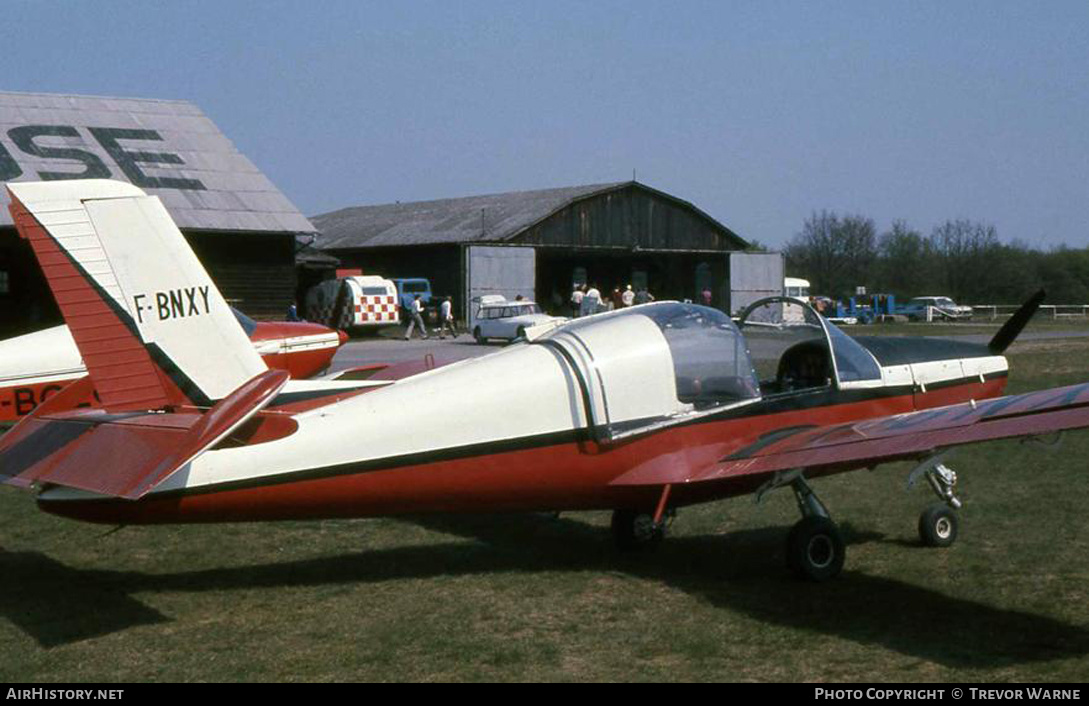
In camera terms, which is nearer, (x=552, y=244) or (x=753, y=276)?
(x=552, y=244)

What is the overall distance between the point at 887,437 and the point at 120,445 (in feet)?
14.2

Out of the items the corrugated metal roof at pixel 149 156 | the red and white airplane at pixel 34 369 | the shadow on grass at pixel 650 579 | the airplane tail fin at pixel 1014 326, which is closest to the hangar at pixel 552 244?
the corrugated metal roof at pixel 149 156

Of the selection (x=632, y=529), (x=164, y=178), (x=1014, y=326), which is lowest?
(x=632, y=529)

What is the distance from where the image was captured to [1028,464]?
11.6 meters

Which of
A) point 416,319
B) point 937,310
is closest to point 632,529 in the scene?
point 416,319

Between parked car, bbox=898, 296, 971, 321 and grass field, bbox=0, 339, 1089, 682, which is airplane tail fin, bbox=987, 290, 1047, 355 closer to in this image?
grass field, bbox=0, 339, 1089, 682

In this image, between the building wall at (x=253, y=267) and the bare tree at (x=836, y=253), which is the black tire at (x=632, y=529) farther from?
the bare tree at (x=836, y=253)

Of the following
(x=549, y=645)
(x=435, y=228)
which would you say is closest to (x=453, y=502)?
(x=549, y=645)

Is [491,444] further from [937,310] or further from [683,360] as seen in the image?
[937,310]

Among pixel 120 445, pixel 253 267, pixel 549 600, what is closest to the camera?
pixel 120 445

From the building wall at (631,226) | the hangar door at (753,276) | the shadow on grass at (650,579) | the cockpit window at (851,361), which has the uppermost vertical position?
the building wall at (631,226)

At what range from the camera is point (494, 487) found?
713 centimetres

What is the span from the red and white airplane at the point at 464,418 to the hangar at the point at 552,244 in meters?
37.4

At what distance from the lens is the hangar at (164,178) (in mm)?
31484
